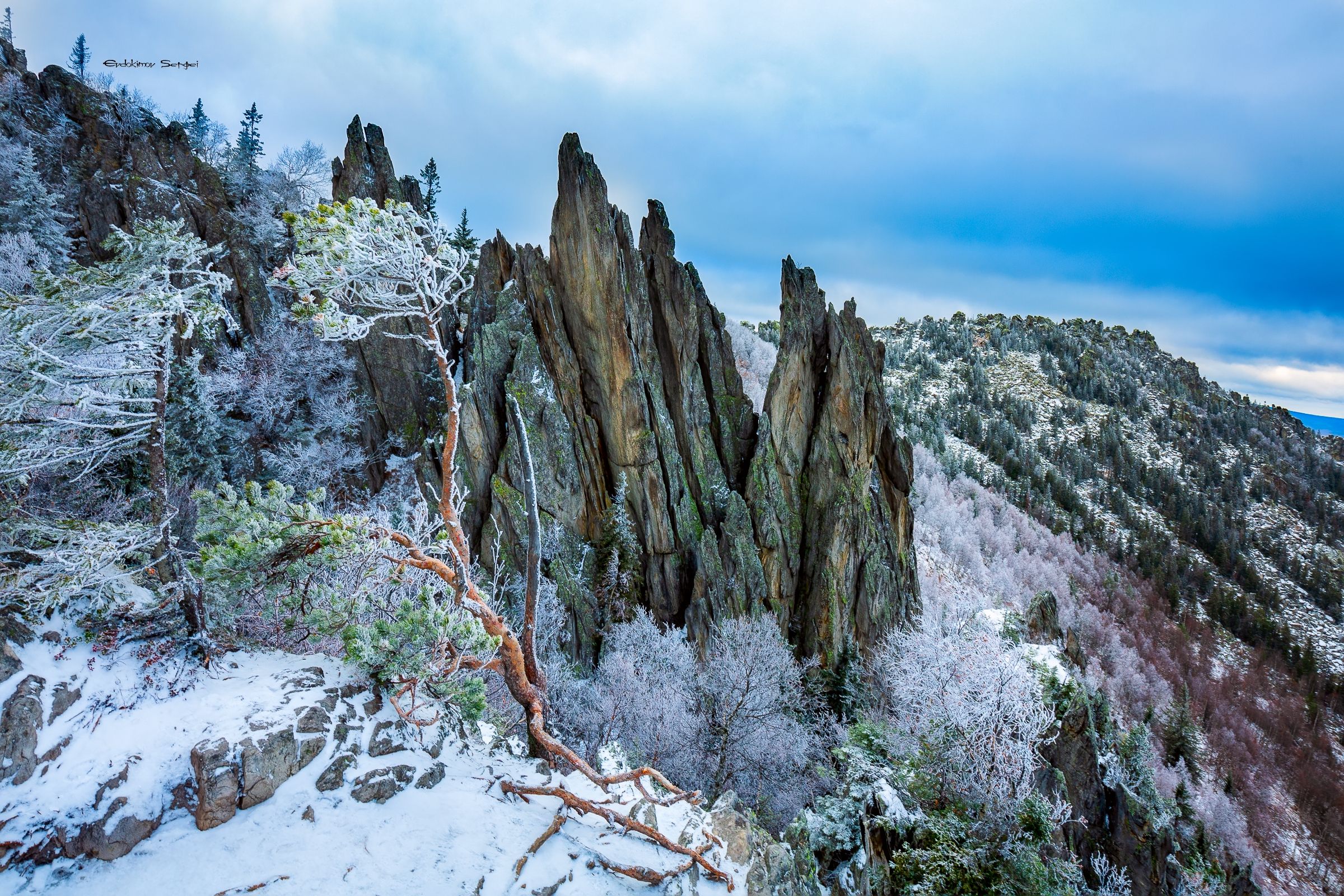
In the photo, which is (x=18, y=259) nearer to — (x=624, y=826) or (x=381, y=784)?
(x=381, y=784)

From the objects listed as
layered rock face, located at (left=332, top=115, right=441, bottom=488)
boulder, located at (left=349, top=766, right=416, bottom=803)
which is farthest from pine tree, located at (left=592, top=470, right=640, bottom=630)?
boulder, located at (left=349, top=766, right=416, bottom=803)

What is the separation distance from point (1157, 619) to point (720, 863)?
312 feet

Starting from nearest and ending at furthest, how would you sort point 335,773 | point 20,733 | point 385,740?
1. point 20,733
2. point 335,773
3. point 385,740

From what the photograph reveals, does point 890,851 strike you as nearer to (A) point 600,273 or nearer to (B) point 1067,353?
(A) point 600,273

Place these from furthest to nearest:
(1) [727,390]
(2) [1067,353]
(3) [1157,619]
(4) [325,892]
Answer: (2) [1067,353] < (3) [1157,619] < (1) [727,390] < (4) [325,892]

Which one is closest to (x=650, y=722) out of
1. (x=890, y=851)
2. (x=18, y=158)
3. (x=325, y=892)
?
(x=890, y=851)

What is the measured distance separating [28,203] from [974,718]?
123ft

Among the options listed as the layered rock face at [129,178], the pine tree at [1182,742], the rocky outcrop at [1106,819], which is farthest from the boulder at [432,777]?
the pine tree at [1182,742]

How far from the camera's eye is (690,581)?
22.2m

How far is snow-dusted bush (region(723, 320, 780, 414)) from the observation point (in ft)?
195

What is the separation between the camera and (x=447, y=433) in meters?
6.11

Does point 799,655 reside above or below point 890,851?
below

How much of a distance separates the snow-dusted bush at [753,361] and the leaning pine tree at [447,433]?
44.5 meters

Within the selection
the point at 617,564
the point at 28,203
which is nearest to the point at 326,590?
the point at 617,564
